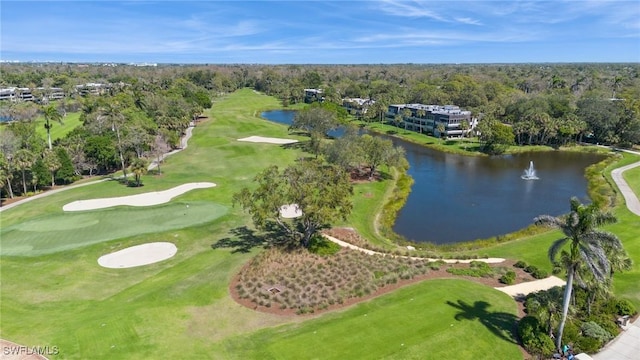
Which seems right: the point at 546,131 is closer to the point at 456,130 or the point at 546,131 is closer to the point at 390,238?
the point at 456,130

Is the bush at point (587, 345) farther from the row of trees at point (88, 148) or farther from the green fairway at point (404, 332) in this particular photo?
the row of trees at point (88, 148)

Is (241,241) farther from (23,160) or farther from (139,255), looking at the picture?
(23,160)

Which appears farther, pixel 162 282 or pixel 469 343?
pixel 162 282

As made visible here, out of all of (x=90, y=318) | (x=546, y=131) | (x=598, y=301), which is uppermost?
(x=546, y=131)

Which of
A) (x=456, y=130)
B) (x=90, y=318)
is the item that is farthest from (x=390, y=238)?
(x=456, y=130)

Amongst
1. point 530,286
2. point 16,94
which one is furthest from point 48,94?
point 530,286

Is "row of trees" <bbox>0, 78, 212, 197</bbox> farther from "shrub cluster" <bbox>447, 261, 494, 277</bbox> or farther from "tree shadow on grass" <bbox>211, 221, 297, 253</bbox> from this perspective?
"shrub cluster" <bbox>447, 261, 494, 277</bbox>

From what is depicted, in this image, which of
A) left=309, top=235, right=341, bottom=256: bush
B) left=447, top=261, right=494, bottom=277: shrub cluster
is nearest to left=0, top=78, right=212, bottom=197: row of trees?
left=309, top=235, right=341, bottom=256: bush
